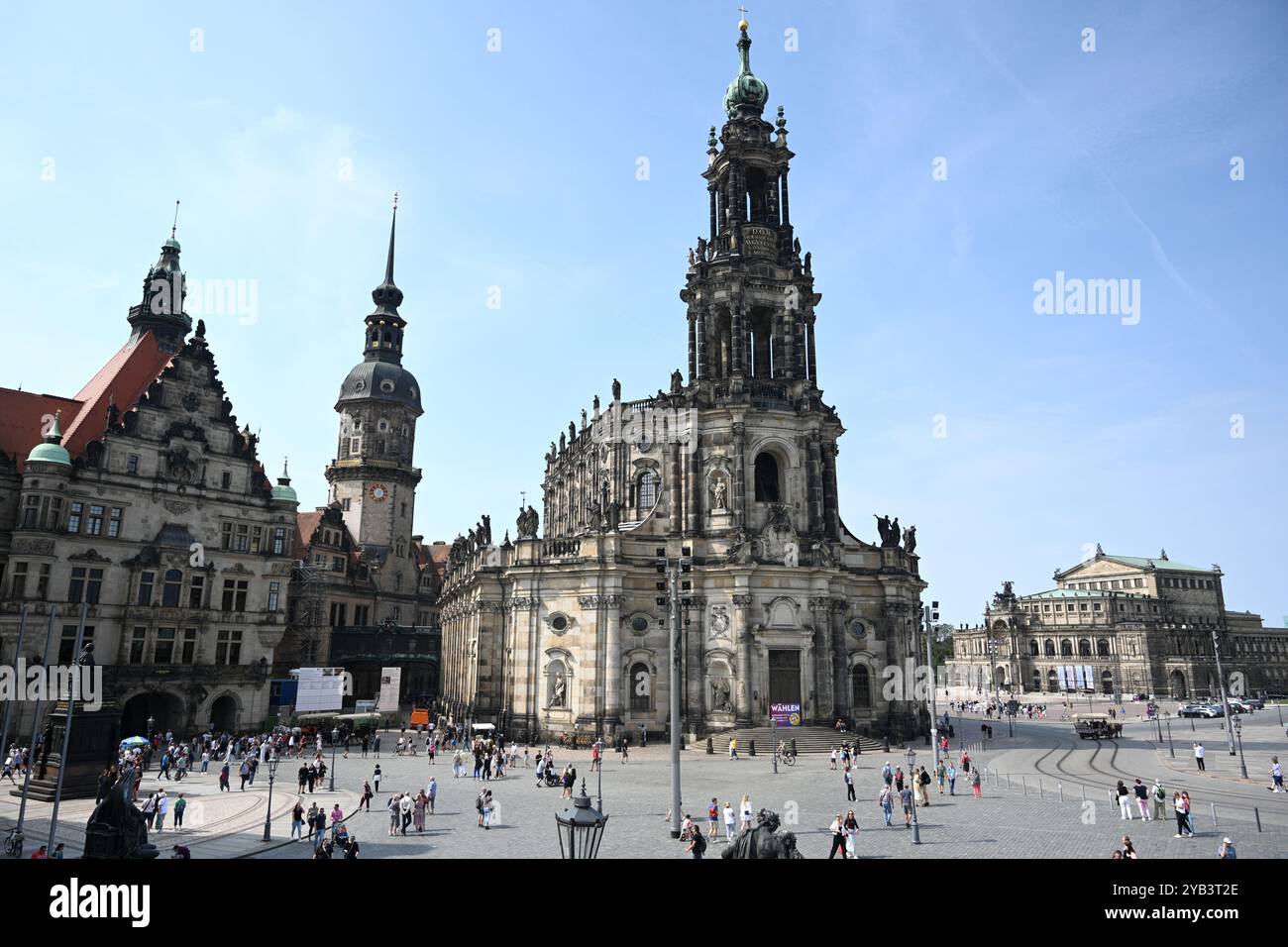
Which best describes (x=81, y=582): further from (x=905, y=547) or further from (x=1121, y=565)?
(x=1121, y=565)

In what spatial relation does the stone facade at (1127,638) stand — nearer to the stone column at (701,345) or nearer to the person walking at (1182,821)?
the stone column at (701,345)

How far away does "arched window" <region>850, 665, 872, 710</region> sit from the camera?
177 ft

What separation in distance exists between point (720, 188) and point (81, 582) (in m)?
51.2

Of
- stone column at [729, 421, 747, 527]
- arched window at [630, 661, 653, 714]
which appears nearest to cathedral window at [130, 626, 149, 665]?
arched window at [630, 661, 653, 714]

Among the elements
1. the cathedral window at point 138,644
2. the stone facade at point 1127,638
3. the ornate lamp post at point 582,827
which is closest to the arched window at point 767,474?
the cathedral window at point 138,644

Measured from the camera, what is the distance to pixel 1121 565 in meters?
145

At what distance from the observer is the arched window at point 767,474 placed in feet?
188

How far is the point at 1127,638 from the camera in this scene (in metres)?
128

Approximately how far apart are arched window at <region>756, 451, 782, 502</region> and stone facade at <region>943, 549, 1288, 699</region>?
8426 cm

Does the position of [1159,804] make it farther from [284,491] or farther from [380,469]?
[380,469]

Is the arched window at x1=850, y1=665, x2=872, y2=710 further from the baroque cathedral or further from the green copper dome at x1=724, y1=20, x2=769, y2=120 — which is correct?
the green copper dome at x1=724, y1=20, x2=769, y2=120

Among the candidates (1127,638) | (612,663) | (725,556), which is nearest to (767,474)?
(725,556)

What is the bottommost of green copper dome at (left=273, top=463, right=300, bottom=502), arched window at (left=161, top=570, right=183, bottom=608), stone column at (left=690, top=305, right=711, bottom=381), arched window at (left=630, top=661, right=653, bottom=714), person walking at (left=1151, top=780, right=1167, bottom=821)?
person walking at (left=1151, top=780, right=1167, bottom=821)

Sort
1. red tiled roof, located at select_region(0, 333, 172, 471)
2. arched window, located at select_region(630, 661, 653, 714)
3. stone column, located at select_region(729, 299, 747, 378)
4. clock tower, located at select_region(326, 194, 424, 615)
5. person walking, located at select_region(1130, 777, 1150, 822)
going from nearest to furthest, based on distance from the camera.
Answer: person walking, located at select_region(1130, 777, 1150, 822), red tiled roof, located at select_region(0, 333, 172, 471), arched window, located at select_region(630, 661, 653, 714), stone column, located at select_region(729, 299, 747, 378), clock tower, located at select_region(326, 194, 424, 615)
